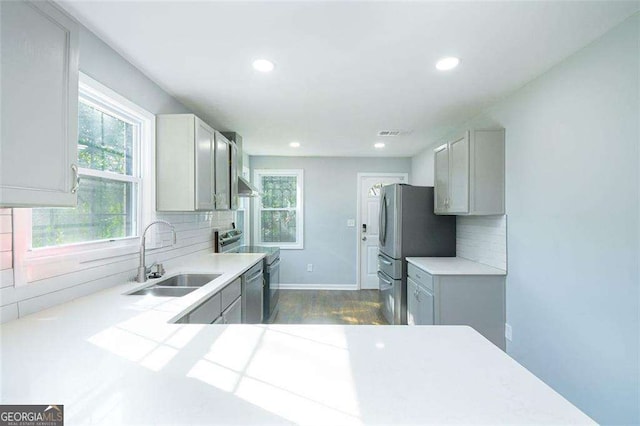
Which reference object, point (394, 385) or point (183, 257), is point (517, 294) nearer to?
point (394, 385)

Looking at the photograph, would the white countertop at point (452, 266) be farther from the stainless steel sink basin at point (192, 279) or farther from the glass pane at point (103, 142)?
the glass pane at point (103, 142)

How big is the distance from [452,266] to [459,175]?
2.95ft

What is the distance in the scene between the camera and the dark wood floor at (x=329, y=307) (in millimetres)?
4020

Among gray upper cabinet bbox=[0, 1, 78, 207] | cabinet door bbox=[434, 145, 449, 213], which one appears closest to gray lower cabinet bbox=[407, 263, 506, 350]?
cabinet door bbox=[434, 145, 449, 213]

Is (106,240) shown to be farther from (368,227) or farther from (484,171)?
(368,227)

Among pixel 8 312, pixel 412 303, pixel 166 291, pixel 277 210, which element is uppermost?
pixel 277 210

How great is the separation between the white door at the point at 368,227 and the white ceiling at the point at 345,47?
8.19ft

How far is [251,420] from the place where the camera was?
0.70 m

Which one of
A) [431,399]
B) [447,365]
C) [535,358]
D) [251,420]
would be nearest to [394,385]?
[431,399]

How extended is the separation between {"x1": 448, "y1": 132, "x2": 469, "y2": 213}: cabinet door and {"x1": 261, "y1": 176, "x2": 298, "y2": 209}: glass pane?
121 inches

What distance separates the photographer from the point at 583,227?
1909mm

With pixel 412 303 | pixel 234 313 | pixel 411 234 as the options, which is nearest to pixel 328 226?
pixel 411 234

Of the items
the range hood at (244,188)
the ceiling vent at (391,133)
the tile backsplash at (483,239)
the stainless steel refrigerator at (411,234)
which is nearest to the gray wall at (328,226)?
the ceiling vent at (391,133)

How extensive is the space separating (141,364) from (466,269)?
8.94ft
